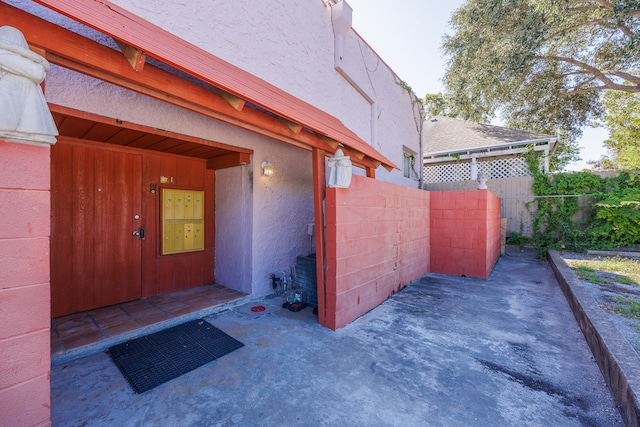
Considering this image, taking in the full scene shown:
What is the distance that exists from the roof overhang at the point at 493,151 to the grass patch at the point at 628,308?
819cm

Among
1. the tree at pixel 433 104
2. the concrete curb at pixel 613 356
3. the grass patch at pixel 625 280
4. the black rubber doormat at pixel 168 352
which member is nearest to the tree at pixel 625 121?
the tree at pixel 433 104

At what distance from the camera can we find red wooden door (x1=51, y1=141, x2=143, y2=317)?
3.72 meters

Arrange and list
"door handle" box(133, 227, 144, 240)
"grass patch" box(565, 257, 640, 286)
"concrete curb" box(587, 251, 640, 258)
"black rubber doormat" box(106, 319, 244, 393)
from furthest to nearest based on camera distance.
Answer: "concrete curb" box(587, 251, 640, 258), "grass patch" box(565, 257, 640, 286), "door handle" box(133, 227, 144, 240), "black rubber doormat" box(106, 319, 244, 393)

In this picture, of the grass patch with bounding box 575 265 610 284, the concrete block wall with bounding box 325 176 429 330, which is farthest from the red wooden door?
the grass patch with bounding box 575 265 610 284

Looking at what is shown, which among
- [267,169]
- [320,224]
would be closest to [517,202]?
[320,224]

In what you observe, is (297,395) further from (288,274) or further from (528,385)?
(288,274)

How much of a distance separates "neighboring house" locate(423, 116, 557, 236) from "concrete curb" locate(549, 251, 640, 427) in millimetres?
7246

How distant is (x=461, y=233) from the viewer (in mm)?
6570

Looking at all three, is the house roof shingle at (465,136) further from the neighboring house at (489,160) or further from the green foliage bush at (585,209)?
the green foliage bush at (585,209)

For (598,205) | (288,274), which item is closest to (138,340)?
(288,274)

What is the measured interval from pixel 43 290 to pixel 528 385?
3.83 metres

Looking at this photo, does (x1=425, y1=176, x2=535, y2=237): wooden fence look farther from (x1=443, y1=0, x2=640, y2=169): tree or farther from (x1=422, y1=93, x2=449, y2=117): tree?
(x1=422, y1=93, x2=449, y2=117): tree

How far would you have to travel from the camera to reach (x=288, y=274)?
5273mm

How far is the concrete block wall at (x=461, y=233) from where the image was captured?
20.6 ft
